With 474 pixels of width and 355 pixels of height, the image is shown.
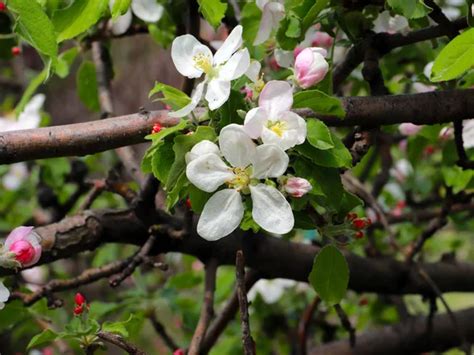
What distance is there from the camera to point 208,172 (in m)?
0.80

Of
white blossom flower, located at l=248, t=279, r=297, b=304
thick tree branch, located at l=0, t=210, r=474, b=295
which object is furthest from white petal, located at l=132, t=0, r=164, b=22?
white blossom flower, located at l=248, t=279, r=297, b=304

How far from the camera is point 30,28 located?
89 cm

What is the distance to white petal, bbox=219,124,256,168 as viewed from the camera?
782 mm

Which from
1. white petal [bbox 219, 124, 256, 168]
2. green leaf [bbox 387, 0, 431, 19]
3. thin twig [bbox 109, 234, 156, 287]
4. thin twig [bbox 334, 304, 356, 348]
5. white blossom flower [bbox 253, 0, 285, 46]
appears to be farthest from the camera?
thin twig [bbox 334, 304, 356, 348]

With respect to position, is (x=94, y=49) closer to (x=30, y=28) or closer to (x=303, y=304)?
(x=30, y=28)

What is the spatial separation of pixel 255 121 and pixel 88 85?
2.92 feet

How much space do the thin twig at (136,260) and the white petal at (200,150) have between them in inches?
15.7

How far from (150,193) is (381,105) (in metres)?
0.39

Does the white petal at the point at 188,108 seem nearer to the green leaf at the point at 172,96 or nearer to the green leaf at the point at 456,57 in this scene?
the green leaf at the point at 172,96

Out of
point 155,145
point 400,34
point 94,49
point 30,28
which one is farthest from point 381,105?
point 94,49

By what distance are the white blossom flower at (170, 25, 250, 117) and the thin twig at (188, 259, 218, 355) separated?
38cm

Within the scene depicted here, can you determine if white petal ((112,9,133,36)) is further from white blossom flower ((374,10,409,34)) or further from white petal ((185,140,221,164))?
white petal ((185,140,221,164))

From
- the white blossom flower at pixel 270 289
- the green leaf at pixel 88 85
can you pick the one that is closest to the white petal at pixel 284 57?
the green leaf at pixel 88 85

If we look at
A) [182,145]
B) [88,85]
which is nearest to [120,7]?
[182,145]
